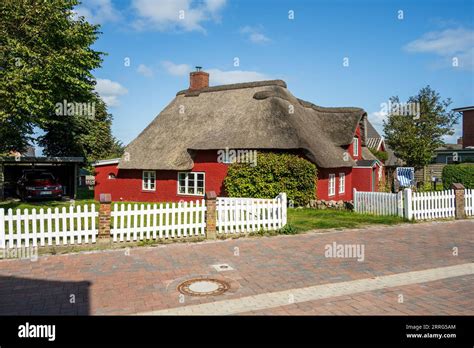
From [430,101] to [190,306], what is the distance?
138ft

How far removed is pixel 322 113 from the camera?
82.6 feet

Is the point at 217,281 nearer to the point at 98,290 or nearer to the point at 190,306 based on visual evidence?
the point at 190,306

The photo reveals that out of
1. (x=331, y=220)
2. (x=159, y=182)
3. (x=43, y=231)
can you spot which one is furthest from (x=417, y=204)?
(x=159, y=182)

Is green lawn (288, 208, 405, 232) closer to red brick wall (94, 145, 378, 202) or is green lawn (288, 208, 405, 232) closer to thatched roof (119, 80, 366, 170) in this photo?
thatched roof (119, 80, 366, 170)

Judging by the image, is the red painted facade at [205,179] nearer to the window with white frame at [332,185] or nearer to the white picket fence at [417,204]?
the window with white frame at [332,185]

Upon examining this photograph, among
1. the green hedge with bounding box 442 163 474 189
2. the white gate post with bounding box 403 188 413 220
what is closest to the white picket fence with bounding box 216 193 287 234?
the white gate post with bounding box 403 188 413 220

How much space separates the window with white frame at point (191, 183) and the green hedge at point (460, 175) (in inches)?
597

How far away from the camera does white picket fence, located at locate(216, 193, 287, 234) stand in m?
11.2

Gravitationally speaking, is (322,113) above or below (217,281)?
above

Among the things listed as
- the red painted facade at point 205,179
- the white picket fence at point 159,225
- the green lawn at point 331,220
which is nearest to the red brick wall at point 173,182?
the red painted facade at point 205,179

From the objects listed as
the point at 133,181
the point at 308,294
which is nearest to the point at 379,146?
the point at 133,181

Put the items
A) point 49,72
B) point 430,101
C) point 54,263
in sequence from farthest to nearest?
1. point 430,101
2. point 49,72
3. point 54,263

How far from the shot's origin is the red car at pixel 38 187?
21.3 meters

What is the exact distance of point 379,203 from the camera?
593 inches
